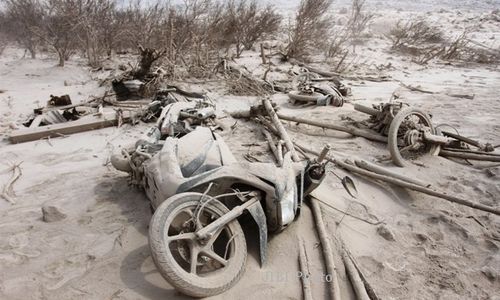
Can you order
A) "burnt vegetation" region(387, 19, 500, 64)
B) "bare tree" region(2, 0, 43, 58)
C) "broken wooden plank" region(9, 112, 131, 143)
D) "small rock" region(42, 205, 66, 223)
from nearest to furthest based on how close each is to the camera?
"small rock" region(42, 205, 66, 223)
"broken wooden plank" region(9, 112, 131, 143)
"bare tree" region(2, 0, 43, 58)
"burnt vegetation" region(387, 19, 500, 64)

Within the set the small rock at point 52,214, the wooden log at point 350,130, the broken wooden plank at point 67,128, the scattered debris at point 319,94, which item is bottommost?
the small rock at point 52,214

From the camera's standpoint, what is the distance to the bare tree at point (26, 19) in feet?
30.6

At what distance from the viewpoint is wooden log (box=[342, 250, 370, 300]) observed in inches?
A: 90.2

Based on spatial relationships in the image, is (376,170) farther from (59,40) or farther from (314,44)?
(59,40)

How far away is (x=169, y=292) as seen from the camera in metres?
2.20

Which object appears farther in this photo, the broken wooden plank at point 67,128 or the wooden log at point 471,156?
the broken wooden plank at point 67,128

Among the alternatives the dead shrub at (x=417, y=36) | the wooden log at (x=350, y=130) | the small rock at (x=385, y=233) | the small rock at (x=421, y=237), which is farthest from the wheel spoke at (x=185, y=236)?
the dead shrub at (x=417, y=36)

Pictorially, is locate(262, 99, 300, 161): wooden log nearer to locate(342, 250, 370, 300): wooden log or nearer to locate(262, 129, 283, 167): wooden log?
locate(262, 129, 283, 167): wooden log

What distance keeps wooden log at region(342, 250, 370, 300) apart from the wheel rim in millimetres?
874

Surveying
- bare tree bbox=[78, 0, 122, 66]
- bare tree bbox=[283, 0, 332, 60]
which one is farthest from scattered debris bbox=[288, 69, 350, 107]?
bare tree bbox=[78, 0, 122, 66]

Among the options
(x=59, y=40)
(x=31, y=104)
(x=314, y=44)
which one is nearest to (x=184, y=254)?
(x=31, y=104)

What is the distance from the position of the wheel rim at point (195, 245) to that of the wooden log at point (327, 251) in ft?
2.36

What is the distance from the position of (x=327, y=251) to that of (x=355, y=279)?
0.95ft

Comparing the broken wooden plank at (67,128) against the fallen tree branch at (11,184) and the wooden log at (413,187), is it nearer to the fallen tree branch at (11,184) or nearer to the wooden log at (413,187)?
the fallen tree branch at (11,184)
